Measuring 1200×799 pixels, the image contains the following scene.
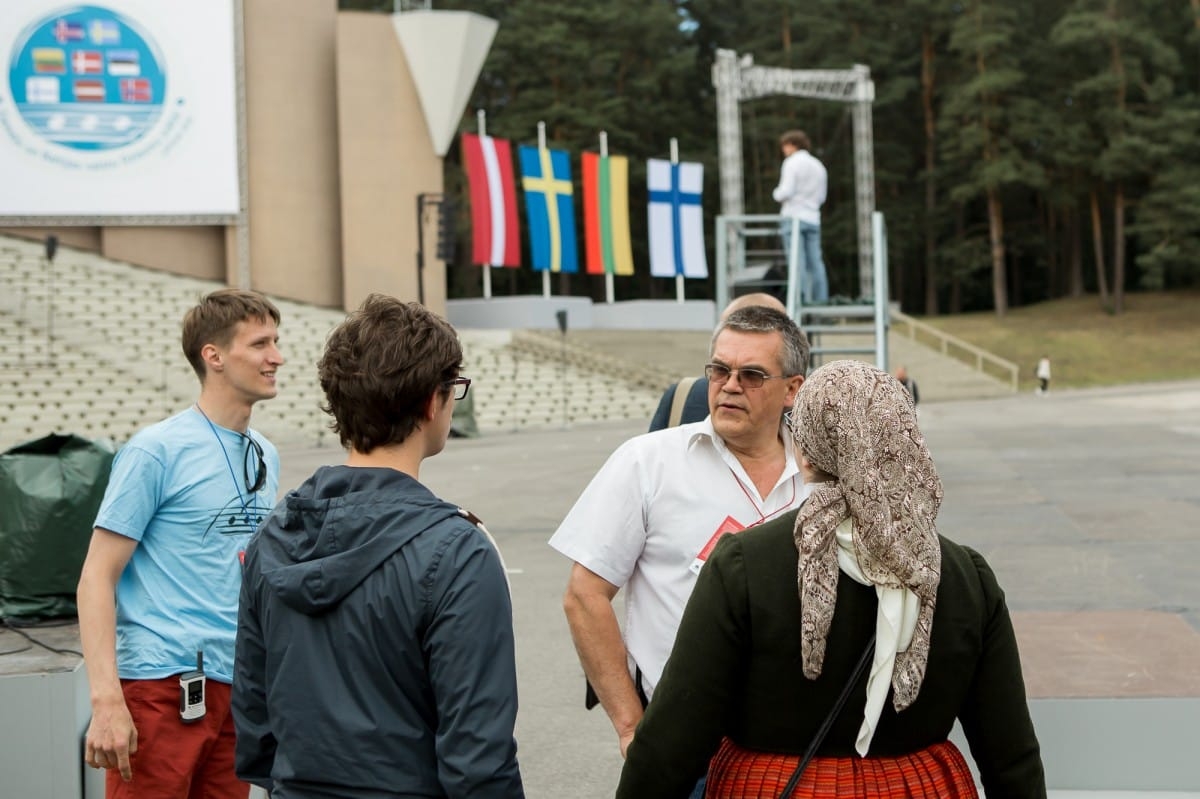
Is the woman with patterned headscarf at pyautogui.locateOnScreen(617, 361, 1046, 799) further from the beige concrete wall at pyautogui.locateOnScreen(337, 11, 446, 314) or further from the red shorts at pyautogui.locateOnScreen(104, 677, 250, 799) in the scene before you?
the beige concrete wall at pyautogui.locateOnScreen(337, 11, 446, 314)

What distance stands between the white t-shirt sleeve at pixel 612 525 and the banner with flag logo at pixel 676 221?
32363mm

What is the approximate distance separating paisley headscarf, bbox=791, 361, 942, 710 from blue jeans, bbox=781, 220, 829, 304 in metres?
10.4

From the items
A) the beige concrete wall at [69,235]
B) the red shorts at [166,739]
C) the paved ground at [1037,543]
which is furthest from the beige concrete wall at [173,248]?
the red shorts at [166,739]

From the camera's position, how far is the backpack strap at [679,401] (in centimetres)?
371

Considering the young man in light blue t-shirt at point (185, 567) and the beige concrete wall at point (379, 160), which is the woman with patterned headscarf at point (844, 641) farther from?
the beige concrete wall at point (379, 160)

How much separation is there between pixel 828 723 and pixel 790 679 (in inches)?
3.6

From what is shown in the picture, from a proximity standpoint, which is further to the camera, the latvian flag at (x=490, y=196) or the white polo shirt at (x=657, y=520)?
the latvian flag at (x=490, y=196)

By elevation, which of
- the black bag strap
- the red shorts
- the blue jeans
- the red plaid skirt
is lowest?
the red shorts

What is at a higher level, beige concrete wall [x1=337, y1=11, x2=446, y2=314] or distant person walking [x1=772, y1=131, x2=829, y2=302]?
beige concrete wall [x1=337, y1=11, x2=446, y2=314]

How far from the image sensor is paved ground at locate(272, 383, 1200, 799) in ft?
18.6

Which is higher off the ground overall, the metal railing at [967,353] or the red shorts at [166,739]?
the metal railing at [967,353]

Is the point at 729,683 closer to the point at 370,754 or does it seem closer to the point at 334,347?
the point at 370,754

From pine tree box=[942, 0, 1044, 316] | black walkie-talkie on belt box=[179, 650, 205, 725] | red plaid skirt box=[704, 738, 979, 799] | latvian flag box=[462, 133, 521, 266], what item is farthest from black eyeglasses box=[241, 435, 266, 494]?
pine tree box=[942, 0, 1044, 316]

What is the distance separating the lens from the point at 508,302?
37812mm
